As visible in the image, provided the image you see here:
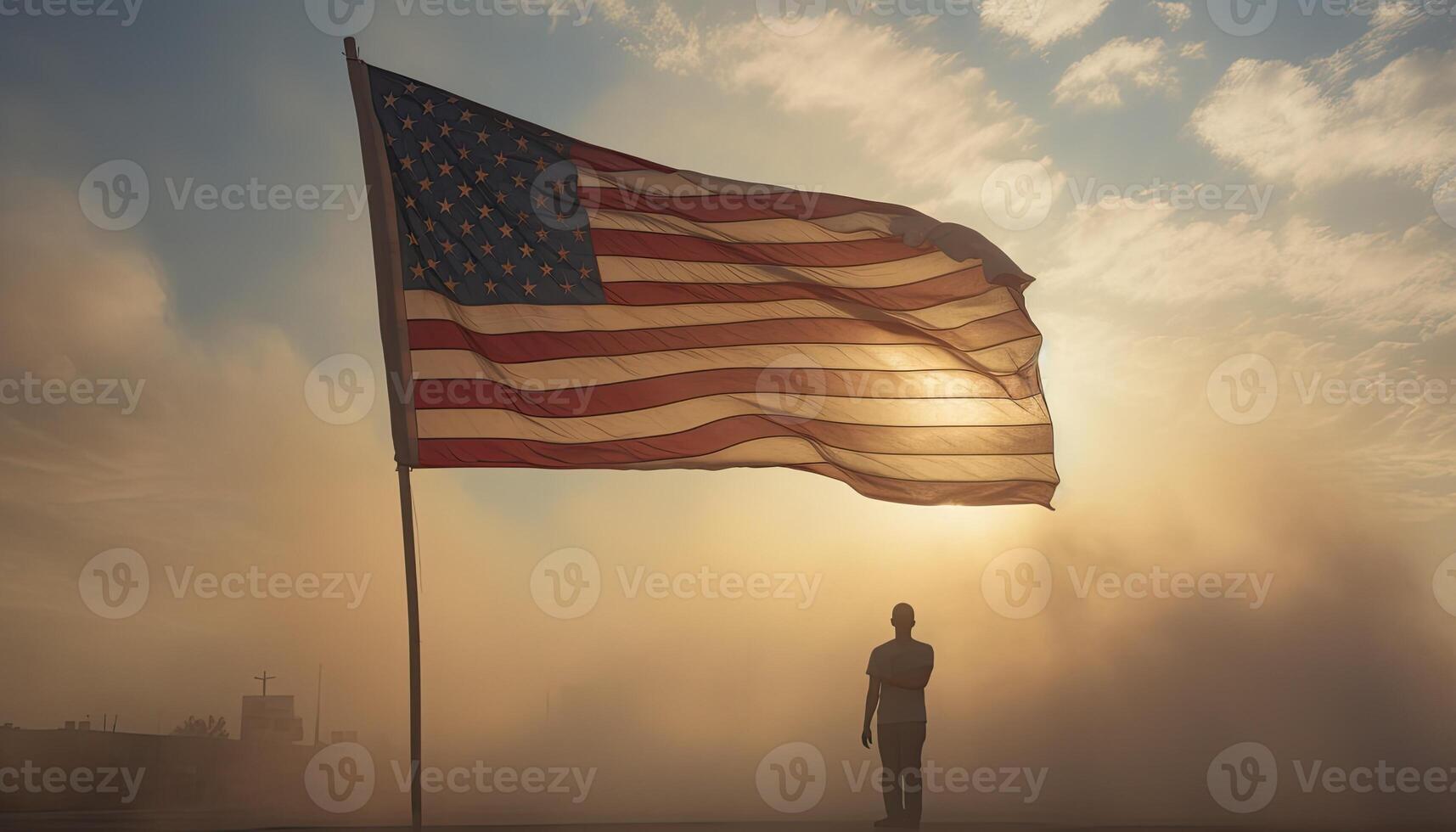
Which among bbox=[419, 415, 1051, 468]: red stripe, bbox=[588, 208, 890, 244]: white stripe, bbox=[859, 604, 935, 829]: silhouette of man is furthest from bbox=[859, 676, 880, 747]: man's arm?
bbox=[588, 208, 890, 244]: white stripe

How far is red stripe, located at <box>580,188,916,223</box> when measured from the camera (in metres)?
10.6

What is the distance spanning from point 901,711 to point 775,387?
3333 mm

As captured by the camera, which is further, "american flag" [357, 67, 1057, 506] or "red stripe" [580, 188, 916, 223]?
"red stripe" [580, 188, 916, 223]

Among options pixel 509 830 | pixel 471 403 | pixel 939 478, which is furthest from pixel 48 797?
pixel 939 478

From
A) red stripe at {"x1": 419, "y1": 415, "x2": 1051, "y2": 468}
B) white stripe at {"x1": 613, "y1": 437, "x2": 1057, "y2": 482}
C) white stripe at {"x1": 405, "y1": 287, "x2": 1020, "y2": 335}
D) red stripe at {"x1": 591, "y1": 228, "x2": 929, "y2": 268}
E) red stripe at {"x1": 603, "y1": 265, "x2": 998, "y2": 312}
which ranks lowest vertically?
white stripe at {"x1": 613, "y1": 437, "x2": 1057, "y2": 482}

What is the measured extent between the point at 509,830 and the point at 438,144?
783 centimetres

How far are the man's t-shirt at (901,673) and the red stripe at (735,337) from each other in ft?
9.63

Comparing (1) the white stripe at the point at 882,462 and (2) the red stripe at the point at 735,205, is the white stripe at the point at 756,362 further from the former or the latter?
(2) the red stripe at the point at 735,205

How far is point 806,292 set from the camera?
1077 cm

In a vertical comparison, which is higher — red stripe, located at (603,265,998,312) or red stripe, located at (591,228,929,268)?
red stripe, located at (591,228,929,268)

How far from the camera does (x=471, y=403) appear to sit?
31.7ft

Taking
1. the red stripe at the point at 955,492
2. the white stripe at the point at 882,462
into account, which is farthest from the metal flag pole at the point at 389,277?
the red stripe at the point at 955,492

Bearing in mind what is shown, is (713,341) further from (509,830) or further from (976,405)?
(509,830)

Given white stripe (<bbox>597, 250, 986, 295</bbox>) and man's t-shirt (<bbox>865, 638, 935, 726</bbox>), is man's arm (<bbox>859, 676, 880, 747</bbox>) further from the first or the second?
white stripe (<bbox>597, 250, 986, 295</bbox>)
